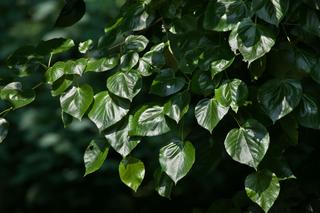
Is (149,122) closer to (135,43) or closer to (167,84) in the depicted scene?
(167,84)

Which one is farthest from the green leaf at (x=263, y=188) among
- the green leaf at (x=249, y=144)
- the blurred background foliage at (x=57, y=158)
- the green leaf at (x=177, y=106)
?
the blurred background foliage at (x=57, y=158)

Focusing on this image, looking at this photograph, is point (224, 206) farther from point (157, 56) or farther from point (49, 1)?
point (49, 1)

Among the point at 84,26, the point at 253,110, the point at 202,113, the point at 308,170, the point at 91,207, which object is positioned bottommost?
the point at 91,207

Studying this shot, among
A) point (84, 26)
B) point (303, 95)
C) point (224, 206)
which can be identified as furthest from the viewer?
point (84, 26)

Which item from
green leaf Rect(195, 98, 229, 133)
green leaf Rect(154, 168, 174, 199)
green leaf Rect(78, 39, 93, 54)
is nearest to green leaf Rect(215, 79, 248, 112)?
green leaf Rect(195, 98, 229, 133)

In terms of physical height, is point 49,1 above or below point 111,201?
above

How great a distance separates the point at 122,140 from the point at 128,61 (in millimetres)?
192

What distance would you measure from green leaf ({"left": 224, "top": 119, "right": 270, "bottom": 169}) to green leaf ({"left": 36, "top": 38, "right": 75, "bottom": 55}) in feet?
1.69

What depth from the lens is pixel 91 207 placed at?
4395 mm

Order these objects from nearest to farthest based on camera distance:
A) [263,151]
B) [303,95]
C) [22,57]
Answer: [263,151], [303,95], [22,57]

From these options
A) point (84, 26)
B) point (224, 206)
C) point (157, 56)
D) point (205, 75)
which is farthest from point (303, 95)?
point (84, 26)

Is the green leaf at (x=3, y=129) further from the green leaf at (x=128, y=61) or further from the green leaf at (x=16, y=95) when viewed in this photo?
the green leaf at (x=128, y=61)

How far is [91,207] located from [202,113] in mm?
2984

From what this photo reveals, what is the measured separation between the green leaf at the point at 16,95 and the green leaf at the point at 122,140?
0.72 ft
